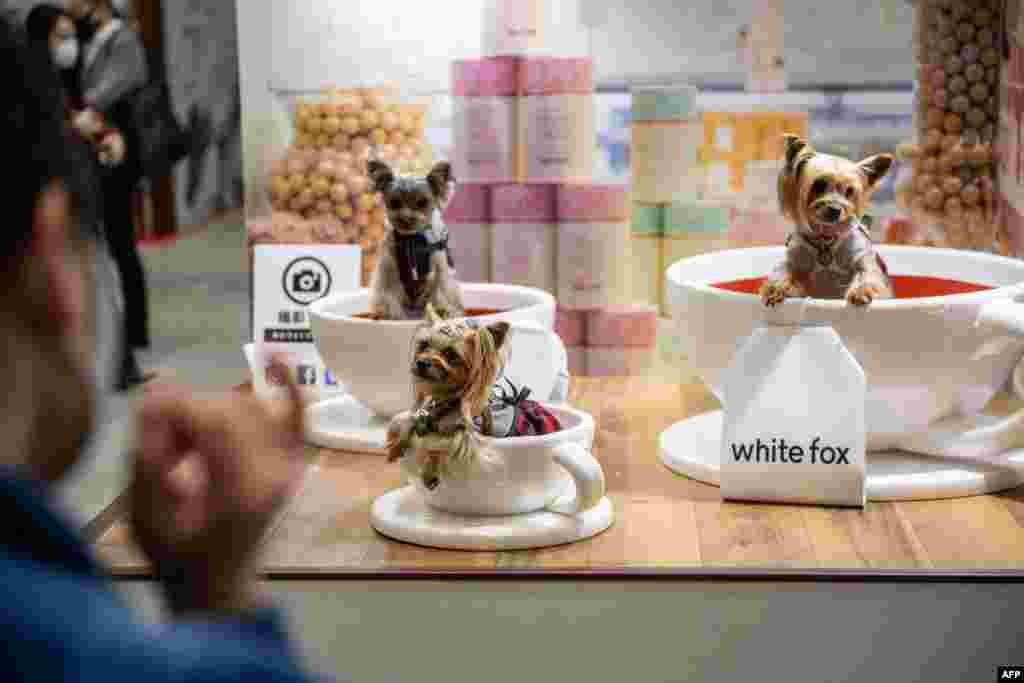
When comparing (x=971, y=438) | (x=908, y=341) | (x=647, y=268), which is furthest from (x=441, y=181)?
(x=647, y=268)

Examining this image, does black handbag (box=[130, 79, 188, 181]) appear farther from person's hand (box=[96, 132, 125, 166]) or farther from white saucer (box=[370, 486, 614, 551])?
white saucer (box=[370, 486, 614, 551])

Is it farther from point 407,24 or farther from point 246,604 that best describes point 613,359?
point 246,604

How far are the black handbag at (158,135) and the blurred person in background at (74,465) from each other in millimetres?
2156

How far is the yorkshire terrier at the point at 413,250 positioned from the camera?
66.1 inches

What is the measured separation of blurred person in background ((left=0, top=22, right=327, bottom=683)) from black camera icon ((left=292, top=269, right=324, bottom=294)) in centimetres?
144

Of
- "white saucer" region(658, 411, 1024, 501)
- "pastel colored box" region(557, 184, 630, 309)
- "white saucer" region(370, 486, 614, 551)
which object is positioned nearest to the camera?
"white saucer" region(370, 486, 614, 551)

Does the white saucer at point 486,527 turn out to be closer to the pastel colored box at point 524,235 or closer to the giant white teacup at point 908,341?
the giant white teacup at point 908,341

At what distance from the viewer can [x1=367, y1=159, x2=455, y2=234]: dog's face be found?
5.49ft

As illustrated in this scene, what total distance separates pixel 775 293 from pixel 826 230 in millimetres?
87

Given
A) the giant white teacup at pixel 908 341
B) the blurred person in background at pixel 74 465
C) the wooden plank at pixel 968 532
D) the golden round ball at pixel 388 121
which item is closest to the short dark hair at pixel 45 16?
the golden round ball at pixel 388 121

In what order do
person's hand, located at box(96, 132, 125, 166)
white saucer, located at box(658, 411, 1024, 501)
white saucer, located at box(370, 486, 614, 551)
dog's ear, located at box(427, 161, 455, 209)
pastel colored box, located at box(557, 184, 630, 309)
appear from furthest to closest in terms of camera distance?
1. person's hand, located at box(96, 132, 125, 166)
2. pastel colored box, located at box(557, 184, 630, 309)
3. dog's ear, located at box(427, 161, 455, 209)
4. white saucer, located at box(658, 411, 1024, 501)
5. white saucer, located at box(370, 486, 614, 551)

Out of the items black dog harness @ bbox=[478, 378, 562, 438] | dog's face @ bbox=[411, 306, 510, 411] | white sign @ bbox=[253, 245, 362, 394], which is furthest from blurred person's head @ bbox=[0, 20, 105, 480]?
white sign @ bbox=[253, 245, 362, 394]

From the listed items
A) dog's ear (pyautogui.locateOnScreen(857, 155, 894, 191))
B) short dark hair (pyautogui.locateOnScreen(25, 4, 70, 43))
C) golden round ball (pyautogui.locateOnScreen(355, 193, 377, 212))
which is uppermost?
short dark hair (pyautogui.locateOnScreen(25, 4, 70, 43))

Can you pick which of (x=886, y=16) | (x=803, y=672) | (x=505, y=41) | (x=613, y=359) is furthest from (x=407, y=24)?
(x=803, y=672)
